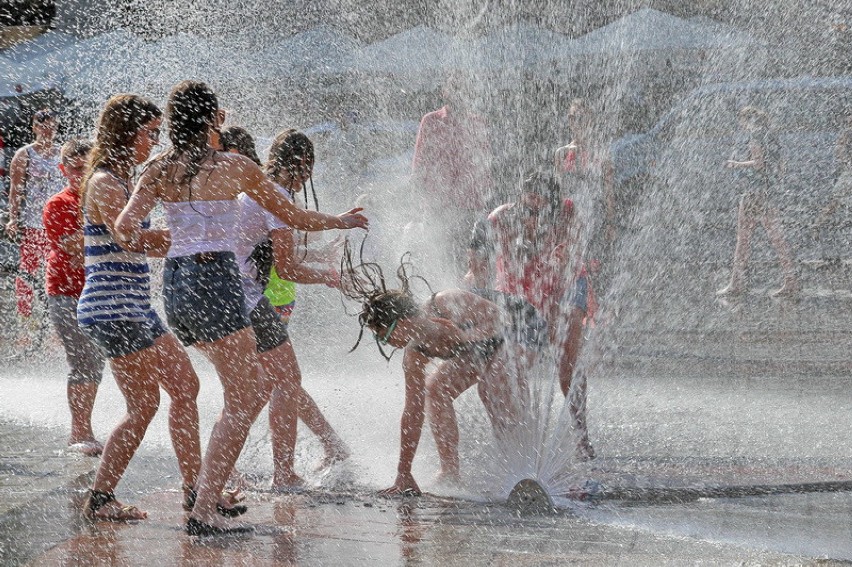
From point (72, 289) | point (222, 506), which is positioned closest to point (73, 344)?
point (72, 289)

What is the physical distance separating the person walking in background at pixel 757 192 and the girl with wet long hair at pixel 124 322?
263 inches

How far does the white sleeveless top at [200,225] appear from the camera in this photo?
3770mm

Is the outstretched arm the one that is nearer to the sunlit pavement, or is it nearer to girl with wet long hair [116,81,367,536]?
the sunlit pavement

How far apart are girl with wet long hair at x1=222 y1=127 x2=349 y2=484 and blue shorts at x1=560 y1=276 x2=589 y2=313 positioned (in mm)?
1176

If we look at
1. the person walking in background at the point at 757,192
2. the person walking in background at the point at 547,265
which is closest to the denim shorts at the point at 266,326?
the person walking in background at the point at 547,265

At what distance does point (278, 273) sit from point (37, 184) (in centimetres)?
A: 381

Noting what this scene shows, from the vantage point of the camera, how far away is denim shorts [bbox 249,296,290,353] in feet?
14.9

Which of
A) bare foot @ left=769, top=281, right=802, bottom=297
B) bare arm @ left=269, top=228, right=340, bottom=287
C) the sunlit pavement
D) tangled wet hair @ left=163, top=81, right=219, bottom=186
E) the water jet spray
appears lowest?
the sunlit pavement

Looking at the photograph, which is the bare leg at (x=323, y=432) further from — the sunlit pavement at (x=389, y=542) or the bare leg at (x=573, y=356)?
the bare leg at (x=573, y=356)

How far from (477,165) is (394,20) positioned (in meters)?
5.15

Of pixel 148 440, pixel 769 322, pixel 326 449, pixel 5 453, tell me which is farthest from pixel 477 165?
pixel 769 322

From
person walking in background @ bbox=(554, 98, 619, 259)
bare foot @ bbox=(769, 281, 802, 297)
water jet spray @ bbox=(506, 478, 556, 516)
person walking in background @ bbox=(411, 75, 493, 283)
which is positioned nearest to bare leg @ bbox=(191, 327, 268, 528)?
water jet spray @ bbox=(506, 478, 556, 516)

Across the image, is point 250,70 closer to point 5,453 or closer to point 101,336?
point 5,453

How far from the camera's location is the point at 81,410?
5488 millimetres
